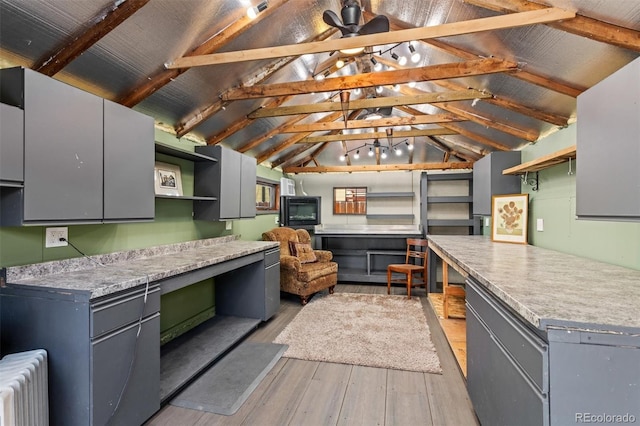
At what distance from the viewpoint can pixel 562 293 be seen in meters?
1.35

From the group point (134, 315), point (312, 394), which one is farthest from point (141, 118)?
point (312, 394)

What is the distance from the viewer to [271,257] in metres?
3.66

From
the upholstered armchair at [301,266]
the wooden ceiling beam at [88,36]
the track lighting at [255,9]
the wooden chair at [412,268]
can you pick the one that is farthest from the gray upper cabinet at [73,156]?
the wooden chair at [412,268]

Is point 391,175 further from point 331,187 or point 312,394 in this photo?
point 312,394

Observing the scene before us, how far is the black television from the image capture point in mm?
5688

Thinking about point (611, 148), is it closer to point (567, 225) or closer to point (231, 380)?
point (567, 225)

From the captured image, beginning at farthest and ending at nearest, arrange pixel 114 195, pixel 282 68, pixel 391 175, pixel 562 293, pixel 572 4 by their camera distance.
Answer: pixel 391 175 < pixel 282 68 < pixel 114 195 < pixel 572 4 < pixel 562 293

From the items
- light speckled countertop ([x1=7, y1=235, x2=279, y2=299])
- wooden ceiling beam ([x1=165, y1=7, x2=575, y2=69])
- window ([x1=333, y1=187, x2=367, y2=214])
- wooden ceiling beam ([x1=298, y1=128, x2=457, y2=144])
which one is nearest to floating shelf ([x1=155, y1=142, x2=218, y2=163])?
wooden ceiling beam ([x1=165, y1=7, x2=575, y2=69])

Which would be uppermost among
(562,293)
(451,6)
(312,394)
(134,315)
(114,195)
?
(451,6)

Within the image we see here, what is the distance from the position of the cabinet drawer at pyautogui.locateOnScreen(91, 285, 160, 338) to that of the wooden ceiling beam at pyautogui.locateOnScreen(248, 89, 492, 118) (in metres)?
2.47

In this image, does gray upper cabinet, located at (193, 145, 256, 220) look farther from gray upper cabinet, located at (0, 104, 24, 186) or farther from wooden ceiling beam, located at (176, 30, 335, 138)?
gray upper cabinet, located at (0, 104, 24, 186)

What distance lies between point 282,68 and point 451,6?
1.74m

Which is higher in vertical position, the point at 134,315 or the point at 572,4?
the point at 572,4

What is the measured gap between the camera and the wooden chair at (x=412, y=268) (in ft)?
15.3
